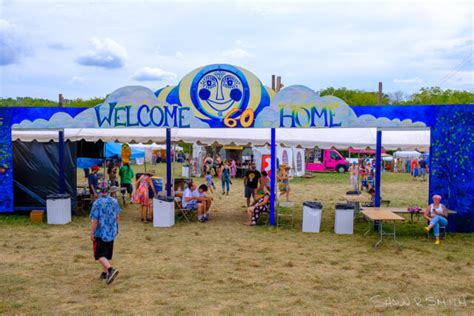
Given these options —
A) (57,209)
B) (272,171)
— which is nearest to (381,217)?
(272,171)

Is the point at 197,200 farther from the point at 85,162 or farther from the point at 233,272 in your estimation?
the point at 85,162

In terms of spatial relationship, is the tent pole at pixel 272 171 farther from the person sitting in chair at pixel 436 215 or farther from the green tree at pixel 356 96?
the green tree at pixel 356 96

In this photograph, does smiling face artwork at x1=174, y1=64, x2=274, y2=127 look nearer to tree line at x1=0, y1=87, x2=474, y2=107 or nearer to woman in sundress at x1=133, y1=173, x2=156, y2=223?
woman in sundress at x1=133, y1=173, x2=156, y2=223

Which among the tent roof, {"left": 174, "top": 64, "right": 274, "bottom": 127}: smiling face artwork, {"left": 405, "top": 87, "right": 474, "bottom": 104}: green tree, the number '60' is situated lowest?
the tent roof

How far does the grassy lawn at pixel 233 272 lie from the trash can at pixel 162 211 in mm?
281

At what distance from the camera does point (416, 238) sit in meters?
9.26

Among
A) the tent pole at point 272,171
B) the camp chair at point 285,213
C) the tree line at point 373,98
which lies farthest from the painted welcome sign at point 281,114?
the tree line at point 373,98

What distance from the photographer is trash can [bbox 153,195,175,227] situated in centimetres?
1020

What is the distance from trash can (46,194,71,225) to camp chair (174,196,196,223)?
2.60 m

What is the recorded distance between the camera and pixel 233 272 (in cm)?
673

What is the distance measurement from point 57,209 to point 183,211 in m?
2.93

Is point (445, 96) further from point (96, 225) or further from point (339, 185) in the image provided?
point (96, 225)

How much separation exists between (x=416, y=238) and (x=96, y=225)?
6524 millimetres

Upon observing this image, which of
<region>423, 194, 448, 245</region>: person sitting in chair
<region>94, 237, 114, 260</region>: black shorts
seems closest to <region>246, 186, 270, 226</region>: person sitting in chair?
<region>423, 194, 448, 245</region>: person sitting in chair
